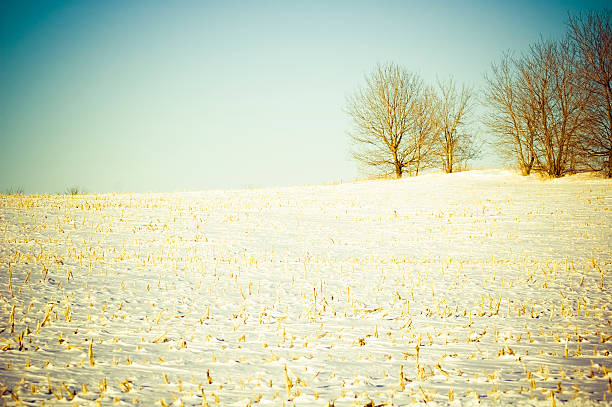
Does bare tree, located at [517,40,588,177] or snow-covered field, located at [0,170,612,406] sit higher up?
bare tree, located at [517,40,588,177]

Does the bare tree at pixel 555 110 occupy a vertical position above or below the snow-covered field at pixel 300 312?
above

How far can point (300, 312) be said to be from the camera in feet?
18.7

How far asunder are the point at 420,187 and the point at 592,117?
13463mm

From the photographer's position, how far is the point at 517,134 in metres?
29.7

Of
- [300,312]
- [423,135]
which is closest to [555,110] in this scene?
[423,135]

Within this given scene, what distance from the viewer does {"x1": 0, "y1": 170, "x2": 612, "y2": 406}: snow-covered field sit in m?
3.54

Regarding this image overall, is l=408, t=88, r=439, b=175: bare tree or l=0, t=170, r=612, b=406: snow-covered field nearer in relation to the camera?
l=0, t=170, r=612, b=406: snow-covered field

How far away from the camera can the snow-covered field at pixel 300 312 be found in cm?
354

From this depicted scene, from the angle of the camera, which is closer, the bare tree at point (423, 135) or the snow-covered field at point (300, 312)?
the snow-covered field at point (300, 312)

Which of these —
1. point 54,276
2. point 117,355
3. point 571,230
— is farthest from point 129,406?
point 571,230

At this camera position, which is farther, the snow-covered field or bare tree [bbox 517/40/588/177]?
bare tree [bbox 517/40/588/177]

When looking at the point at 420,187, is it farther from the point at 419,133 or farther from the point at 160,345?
the point at 160,345

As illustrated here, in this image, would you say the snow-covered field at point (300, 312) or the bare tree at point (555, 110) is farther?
the bare tree at point (555, 110)

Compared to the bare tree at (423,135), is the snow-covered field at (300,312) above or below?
below
